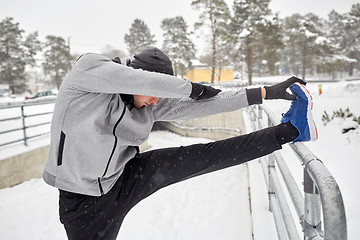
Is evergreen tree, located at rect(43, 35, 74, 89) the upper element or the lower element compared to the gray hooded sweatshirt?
upper

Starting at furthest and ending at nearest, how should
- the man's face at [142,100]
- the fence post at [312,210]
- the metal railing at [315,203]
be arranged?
the man's face at [142,100], the fence post at [312,210], the metal railing at [315,203]

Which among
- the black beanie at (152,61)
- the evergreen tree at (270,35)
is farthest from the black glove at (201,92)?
the evergreen tree at (270,35)

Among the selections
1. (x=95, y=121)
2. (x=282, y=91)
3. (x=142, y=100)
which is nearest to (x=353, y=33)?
(x=282, y=91)

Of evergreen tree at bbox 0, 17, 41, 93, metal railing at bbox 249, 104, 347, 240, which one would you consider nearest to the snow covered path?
metal railing at bbox 249, 104, 347, 240

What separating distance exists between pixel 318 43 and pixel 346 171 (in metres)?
25.5

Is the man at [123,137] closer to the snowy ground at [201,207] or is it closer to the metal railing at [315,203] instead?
the metal railing at [315,203]

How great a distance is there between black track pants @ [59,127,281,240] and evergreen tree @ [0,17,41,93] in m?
35.3

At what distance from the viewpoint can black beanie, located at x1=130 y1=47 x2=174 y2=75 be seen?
5.87 feet

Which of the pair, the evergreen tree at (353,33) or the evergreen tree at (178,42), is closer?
the evergreen tree at (178,42)

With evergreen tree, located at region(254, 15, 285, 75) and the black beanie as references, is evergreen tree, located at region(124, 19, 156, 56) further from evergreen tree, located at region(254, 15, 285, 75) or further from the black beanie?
the black beanie

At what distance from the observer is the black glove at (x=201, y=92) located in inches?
68.8

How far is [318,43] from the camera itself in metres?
25.6

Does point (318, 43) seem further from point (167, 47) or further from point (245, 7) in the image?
point (167, 47)

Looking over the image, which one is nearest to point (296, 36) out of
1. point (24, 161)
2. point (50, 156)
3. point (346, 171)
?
point (346, 171)
